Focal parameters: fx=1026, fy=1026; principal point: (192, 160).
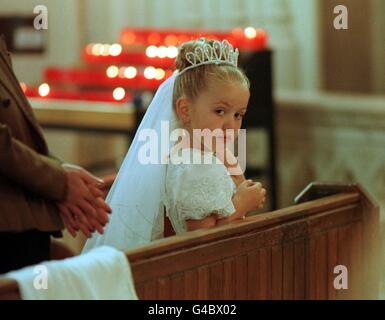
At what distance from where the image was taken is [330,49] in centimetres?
688

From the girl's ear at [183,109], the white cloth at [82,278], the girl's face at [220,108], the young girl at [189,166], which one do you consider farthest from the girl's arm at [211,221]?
the white cloth at [82,278]

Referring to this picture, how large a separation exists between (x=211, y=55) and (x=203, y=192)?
0.44 metres

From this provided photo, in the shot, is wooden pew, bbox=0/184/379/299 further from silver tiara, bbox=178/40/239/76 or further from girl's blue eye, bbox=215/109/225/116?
silver tiara, bbox=178/40/239/76

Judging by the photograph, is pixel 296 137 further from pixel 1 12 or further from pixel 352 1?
pixel 1 12

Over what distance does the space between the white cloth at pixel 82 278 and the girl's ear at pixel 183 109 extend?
755mm

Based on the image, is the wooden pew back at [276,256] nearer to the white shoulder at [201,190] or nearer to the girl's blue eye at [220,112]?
the white shoulder at [201,190]

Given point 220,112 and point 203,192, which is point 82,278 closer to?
point 203,192

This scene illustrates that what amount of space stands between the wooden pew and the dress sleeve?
0.34ft

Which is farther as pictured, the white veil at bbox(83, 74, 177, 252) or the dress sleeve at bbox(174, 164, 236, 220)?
the white veil at bbox(83, 74, 177, 252)

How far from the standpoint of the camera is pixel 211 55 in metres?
3.12

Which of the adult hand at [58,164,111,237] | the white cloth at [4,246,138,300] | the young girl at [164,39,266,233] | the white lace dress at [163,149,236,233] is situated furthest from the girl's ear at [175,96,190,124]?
the white cloth at [4,246,138,300]

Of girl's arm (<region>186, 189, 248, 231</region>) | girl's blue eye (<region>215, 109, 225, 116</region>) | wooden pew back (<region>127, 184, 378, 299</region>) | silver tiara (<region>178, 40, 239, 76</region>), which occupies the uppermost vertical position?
silver tiara (<region>178, 40, 239, 76</region>)

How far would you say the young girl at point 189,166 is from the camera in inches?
118

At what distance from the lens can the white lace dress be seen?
9.75ft
